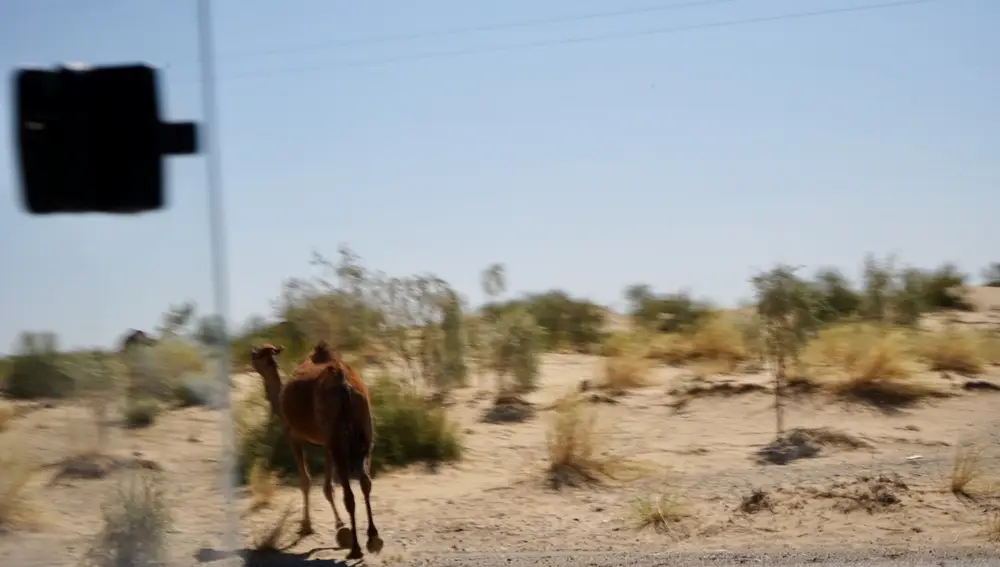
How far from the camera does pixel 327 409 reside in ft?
36.4

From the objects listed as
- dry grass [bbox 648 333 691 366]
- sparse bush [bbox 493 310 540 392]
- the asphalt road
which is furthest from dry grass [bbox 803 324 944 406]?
the asphalt road

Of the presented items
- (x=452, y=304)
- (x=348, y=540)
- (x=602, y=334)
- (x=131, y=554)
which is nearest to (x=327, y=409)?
(x=348, y=540)

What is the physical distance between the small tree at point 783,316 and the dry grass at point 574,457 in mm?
4368

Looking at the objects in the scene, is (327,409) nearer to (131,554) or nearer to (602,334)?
(131,554)

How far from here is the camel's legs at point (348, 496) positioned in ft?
34.6

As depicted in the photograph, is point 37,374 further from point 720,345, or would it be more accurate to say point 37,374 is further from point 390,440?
point 720,345

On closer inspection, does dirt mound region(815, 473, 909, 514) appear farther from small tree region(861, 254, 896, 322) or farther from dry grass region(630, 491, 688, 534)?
small tree region(861, 254, 896, 322)

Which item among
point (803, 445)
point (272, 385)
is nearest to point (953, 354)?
point (803, 445)

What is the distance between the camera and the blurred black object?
168 inches

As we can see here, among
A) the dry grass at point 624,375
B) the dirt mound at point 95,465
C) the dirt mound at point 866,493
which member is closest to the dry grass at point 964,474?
the dirt mound at point 866,493

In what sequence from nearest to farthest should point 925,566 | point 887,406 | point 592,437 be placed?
point 925,566, point 592,437, point 887,406

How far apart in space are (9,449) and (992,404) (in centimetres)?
1508

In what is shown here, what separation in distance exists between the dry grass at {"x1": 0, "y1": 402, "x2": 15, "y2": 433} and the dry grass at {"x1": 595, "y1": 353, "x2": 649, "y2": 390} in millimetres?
14271

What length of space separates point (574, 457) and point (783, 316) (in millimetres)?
5396
